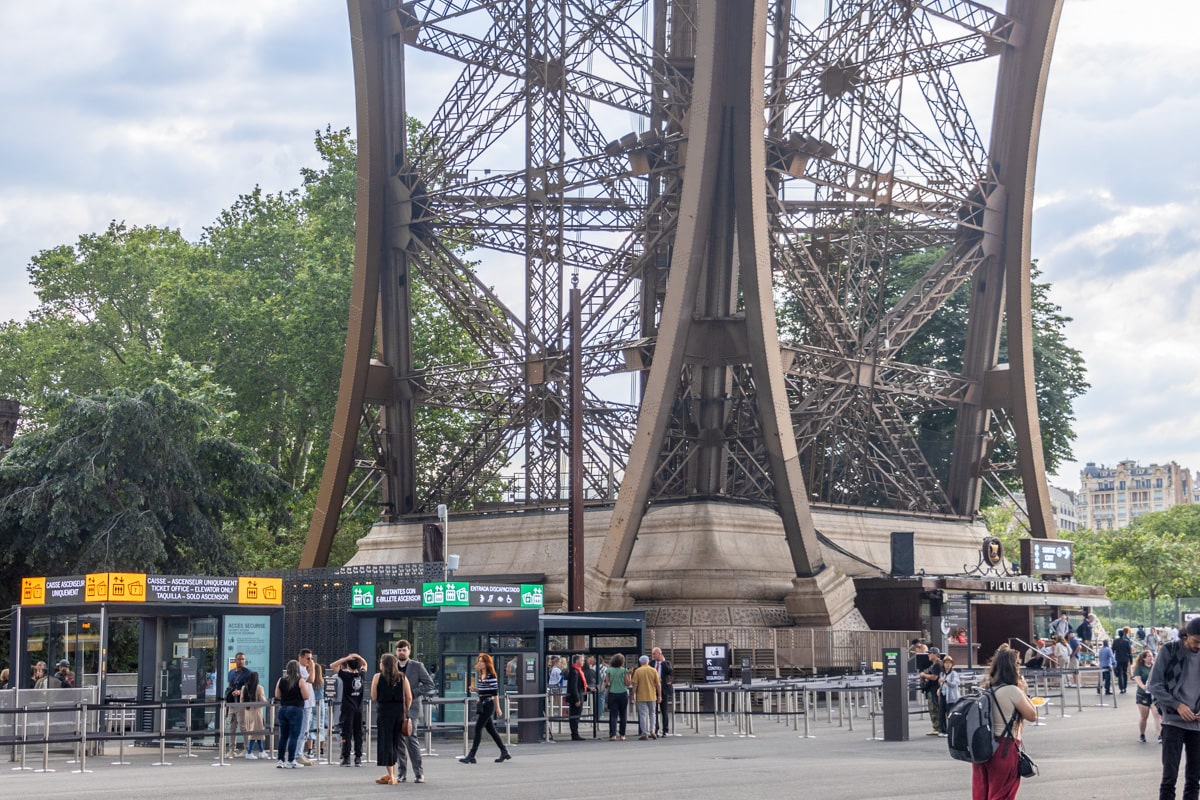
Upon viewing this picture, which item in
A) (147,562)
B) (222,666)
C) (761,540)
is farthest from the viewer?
(761,540)

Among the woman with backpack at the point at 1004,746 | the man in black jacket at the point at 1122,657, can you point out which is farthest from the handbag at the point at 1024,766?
the man in black jacket at the point at 1122,657

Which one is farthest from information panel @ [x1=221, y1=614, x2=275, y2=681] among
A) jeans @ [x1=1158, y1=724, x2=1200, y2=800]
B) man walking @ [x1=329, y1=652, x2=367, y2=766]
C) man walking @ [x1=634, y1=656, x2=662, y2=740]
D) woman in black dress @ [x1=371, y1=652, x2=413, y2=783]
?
jeans @ [x1=1158, y1=724, x2=1200, y2=800]

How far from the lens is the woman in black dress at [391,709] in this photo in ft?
60.4

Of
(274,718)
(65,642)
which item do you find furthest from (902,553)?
(65,642)

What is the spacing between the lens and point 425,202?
46.8m

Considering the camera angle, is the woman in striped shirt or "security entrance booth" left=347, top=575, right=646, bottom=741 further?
"security entrance booth" left=347, top=575, right=646, bottom=741

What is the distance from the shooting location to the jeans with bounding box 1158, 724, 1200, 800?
12477 mm

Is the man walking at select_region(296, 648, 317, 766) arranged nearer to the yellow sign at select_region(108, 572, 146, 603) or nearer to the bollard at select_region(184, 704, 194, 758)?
the bollard at select_region(184, 704, 194, 758)

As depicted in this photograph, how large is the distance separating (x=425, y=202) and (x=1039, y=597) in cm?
1948

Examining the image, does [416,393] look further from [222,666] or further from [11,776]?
[11,776]

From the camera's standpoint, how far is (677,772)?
19406mm

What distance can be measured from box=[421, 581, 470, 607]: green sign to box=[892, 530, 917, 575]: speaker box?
17.0 m

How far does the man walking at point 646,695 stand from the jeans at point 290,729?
6.99 m

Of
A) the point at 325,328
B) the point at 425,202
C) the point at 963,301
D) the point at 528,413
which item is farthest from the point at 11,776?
the point at 963,301
